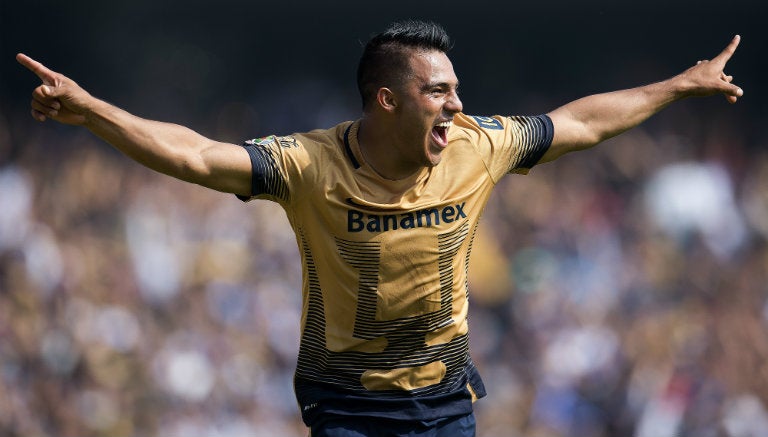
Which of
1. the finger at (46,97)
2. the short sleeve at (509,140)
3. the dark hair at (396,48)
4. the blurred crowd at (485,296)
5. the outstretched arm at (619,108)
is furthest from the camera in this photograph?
the blurred crowd at (485,296)

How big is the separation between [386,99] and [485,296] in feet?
12.6

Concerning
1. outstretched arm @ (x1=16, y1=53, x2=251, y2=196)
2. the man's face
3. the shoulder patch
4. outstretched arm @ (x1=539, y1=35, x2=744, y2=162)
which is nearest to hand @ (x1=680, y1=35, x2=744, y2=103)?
outstretched arm @ (x1=539, y1=35, x2=744, y2=162)

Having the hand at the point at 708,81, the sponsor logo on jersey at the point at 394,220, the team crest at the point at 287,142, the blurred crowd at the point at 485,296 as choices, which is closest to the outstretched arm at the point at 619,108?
the hand at the point at 708,81

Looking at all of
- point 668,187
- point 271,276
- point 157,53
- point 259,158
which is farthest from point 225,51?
point 259,158

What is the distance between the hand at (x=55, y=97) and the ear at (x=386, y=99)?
1.22 m

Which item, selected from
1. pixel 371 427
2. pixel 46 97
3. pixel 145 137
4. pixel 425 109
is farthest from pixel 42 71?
pixel 371 427

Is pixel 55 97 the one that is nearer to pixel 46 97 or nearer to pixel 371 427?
pixel 46 97

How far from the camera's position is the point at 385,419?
4.48 meters

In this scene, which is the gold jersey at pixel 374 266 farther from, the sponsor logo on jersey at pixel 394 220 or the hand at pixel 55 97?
the hand at pixel 55 97

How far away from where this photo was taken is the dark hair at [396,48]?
4543 mm

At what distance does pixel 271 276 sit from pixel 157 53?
73.7 inches

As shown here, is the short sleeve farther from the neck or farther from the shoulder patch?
the neck

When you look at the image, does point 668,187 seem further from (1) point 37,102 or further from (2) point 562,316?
(1) point 37,102

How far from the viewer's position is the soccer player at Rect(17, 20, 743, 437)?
4.42 meters
